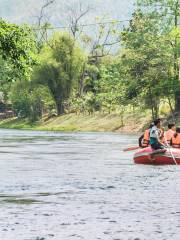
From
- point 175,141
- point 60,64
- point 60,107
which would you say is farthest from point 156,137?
point 60,107

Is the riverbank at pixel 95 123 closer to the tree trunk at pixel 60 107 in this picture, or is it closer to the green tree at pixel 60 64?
the tree trunk at pixel 60 107

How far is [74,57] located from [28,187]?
7846 cm

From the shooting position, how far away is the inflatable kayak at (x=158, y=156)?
31.0 meters

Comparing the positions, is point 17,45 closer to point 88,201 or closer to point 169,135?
point 169,135

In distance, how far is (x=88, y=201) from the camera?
19.0m

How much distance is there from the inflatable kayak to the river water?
27.9 inches

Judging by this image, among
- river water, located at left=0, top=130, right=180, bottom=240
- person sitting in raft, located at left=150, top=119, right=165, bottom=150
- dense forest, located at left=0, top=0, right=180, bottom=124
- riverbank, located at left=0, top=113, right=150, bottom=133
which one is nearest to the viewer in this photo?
river water, located at left=0, top=130, right=180, bottom=240

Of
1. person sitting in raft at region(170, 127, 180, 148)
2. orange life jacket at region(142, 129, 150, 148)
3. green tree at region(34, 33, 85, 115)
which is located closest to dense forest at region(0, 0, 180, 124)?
green tree at region(34, 33, 85, 115)

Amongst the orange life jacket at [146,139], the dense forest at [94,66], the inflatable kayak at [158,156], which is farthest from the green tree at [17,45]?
the inflatable kayak at [158,156]

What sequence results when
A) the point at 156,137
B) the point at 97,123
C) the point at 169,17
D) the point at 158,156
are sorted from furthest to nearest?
the point at 97,123, the point at 169,17, the point at 158,156, the point at 156,137

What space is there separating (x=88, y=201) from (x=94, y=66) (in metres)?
87.9

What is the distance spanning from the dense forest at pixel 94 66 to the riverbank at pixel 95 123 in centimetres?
121

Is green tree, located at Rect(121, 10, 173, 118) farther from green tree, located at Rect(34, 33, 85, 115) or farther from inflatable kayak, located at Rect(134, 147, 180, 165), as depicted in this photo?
inflatable kayak, located at Rect(134, 147, 180, 165)

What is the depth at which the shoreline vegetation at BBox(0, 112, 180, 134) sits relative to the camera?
7888cm
